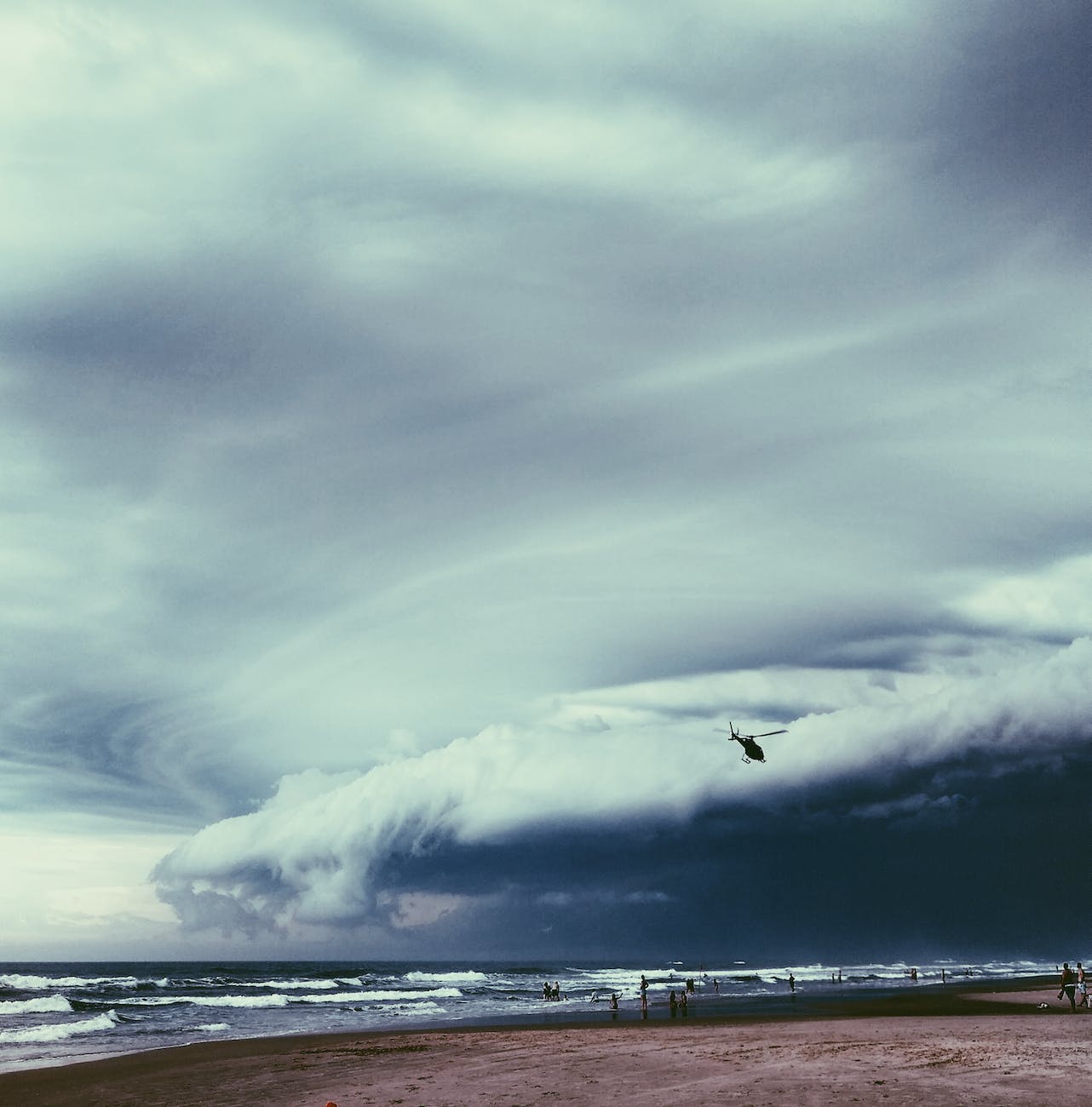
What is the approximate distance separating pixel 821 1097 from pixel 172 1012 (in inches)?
2704

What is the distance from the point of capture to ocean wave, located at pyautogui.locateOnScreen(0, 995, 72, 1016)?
264 feet

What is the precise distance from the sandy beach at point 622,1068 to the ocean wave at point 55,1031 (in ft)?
48.7

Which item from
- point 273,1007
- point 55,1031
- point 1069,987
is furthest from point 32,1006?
point 1069,987

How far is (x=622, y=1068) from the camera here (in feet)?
104

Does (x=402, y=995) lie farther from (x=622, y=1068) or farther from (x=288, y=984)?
(x=622, y=1068)

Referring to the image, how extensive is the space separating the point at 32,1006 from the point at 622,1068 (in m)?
72.0

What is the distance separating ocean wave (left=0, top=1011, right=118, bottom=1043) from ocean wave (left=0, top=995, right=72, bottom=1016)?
1876 cm

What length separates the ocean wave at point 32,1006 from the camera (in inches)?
3172

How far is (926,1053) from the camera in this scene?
103 feet

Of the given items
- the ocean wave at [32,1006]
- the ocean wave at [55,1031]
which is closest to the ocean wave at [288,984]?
the ocean wave at [32,1006]

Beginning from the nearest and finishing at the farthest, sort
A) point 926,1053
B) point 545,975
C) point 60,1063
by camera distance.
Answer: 1. point 926,1053
2. point 60,1063
3. point 545,975

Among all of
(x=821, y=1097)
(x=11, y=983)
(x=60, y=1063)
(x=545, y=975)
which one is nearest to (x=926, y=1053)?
(x=821, y=1097)

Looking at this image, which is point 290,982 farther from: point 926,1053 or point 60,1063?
point 926,1053

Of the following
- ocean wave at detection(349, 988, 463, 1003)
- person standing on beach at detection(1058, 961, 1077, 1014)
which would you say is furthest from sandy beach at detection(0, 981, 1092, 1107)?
ocean wave at detection(349, 988, 463, 1003)
